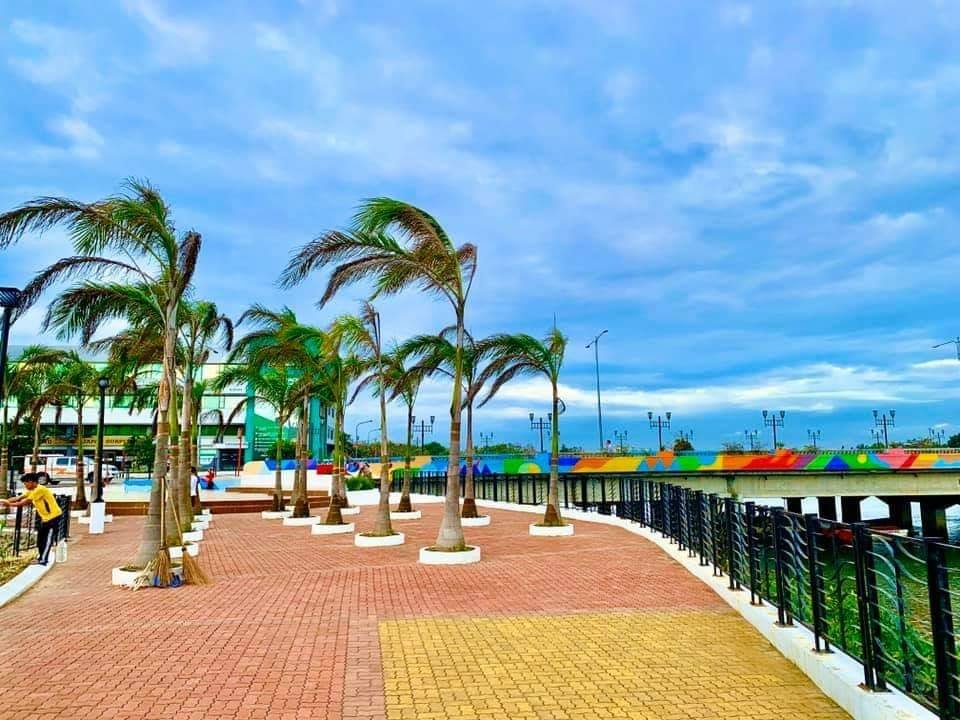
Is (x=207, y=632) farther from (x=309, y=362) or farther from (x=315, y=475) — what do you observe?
(x=315, y=475)

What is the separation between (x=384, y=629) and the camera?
7715 millimetres

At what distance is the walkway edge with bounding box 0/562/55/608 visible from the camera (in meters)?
9.64

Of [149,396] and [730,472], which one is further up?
[149,396]

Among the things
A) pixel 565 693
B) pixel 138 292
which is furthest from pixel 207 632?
pixel 138 292

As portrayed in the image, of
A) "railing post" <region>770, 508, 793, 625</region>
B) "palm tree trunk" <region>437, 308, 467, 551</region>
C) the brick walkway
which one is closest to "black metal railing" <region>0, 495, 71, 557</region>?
the brick walkway

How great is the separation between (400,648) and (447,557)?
5.79 m

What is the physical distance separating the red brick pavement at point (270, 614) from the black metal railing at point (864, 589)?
50.7 inches

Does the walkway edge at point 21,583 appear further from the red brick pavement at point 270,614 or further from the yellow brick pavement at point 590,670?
the yellow brick pavement at point 590,670

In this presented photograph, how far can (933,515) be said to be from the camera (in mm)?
45281

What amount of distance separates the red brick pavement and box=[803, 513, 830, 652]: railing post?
2878 mm

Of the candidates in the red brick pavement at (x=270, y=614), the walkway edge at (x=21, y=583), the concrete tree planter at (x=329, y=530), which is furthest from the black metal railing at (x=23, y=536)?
the concrete tree planter at (x=329, y=530)

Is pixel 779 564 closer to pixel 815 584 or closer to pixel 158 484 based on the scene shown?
pixel 815 584

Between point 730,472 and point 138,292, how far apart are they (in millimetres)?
34693

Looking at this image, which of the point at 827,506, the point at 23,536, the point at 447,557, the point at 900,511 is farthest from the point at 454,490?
the point at 900,511
